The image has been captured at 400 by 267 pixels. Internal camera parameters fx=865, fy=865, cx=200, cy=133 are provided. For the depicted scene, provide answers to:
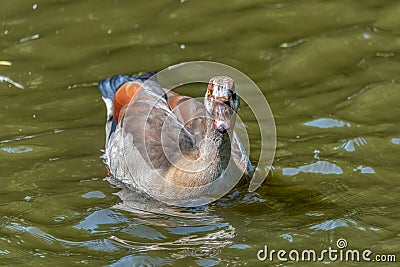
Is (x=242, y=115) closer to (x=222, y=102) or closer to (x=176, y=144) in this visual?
(x=176, y=144)

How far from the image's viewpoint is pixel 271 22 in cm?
1216

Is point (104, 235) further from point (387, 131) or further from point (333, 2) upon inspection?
point (333, 2)

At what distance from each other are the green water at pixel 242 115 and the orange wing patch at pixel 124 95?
40 centimetres

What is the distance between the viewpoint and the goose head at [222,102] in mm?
8078

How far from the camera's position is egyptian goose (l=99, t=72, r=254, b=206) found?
8.33 metres

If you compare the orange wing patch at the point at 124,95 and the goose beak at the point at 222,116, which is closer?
the goose beak at the point at 222,116

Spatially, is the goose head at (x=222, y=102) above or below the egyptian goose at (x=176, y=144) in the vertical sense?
above

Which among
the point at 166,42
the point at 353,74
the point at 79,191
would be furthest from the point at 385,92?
the point at 79,191

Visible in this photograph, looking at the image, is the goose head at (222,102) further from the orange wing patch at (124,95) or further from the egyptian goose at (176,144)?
Answer: the orange wing patch at (124,95)

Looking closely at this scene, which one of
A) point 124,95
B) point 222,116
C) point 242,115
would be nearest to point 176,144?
point 222,116

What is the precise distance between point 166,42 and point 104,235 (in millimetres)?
4494

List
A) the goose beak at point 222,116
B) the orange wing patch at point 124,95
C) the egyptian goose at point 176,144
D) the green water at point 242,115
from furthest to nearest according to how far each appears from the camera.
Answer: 1. the orange wing patch at point 124,95
2. the egyptian goose at point 176,144
3. the goose beak at point 222,116
4. the green water at point 242,115

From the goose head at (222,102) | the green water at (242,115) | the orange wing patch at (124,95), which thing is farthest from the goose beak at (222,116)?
the orange wing patch at (124,95)

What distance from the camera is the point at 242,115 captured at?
33.9 ft
